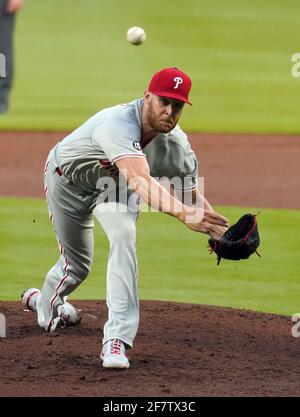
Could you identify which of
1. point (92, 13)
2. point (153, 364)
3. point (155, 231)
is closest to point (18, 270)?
point (155, 231)

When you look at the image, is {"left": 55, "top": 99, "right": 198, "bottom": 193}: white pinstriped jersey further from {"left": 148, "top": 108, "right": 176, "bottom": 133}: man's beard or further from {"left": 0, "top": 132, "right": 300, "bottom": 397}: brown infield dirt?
{"left": 0, "top": 132, "right": 300, "bottom": 397}: brown infield dirt

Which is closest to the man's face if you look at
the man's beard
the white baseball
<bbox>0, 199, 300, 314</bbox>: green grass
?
the man's beard

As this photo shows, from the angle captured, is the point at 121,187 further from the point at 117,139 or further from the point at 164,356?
the point at 164,356

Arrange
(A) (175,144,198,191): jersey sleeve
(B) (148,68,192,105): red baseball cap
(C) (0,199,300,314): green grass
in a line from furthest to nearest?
(C) (0,199,300,314): green grass, (A) (175,144,198,191): jersey sleeve, (B) (148,68,192,105): red baseball cap

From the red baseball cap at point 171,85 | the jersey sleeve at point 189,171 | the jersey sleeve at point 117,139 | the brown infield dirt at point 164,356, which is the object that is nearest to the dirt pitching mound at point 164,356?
the brown infield dirt at point 164,356

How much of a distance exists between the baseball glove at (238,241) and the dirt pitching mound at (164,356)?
0.77 metres

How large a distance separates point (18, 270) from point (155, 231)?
2.02m

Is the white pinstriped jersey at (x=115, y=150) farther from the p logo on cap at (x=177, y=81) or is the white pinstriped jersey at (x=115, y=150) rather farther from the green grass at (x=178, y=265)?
the green grass at (x=178, y=265)

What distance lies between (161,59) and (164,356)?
1665cm

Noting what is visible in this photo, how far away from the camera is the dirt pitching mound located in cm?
643

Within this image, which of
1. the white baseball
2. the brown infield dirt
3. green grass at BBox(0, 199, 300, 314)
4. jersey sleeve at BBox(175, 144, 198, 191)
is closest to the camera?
the brown infield dirt

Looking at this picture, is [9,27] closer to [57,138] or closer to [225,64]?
[57,138]

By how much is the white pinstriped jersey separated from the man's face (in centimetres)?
12

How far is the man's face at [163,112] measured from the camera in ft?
22.0
